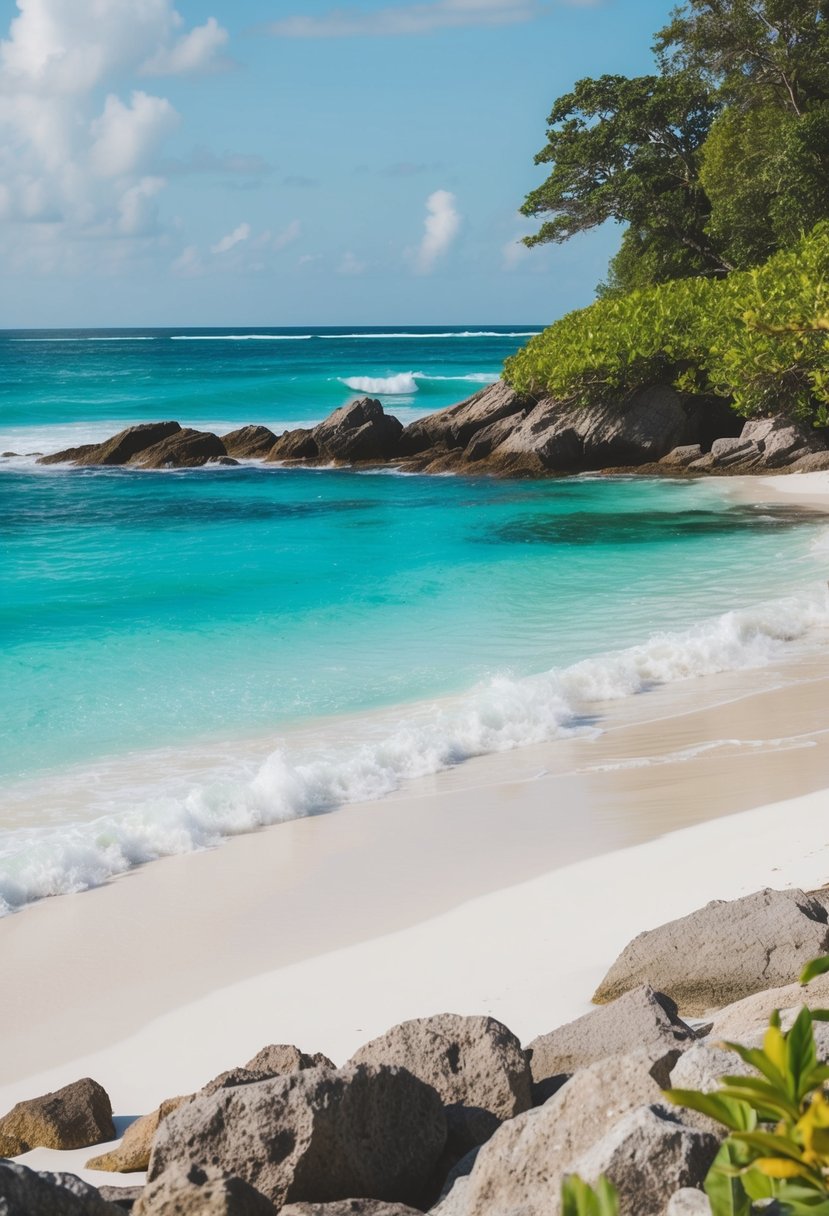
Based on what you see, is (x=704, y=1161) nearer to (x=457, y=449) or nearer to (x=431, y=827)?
(x=431, y=827)

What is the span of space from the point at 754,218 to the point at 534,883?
94.0ft

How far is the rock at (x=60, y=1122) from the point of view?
4.32m

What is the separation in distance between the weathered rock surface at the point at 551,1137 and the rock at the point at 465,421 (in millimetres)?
27038

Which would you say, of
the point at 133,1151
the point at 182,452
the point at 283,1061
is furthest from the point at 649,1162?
the point at 182,452

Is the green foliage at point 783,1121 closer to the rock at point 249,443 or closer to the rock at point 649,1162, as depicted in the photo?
the rock at point 649,1162

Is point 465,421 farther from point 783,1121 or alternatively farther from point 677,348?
point 783,1121

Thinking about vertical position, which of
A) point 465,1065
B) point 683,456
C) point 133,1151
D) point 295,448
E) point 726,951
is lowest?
point 133,1151

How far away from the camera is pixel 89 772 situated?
9578 millimetres

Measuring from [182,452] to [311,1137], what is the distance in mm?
31611

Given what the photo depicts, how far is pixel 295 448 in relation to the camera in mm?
33406

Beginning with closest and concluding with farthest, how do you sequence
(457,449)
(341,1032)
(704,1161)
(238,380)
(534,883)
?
(704,1161)
(341,1032)
(534,883)
(457,449)
(238,380)

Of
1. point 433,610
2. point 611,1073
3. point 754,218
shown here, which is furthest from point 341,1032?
point 754,218

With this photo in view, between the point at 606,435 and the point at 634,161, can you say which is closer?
the point at 606,435

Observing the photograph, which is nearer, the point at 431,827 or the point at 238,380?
the point at 431,827
